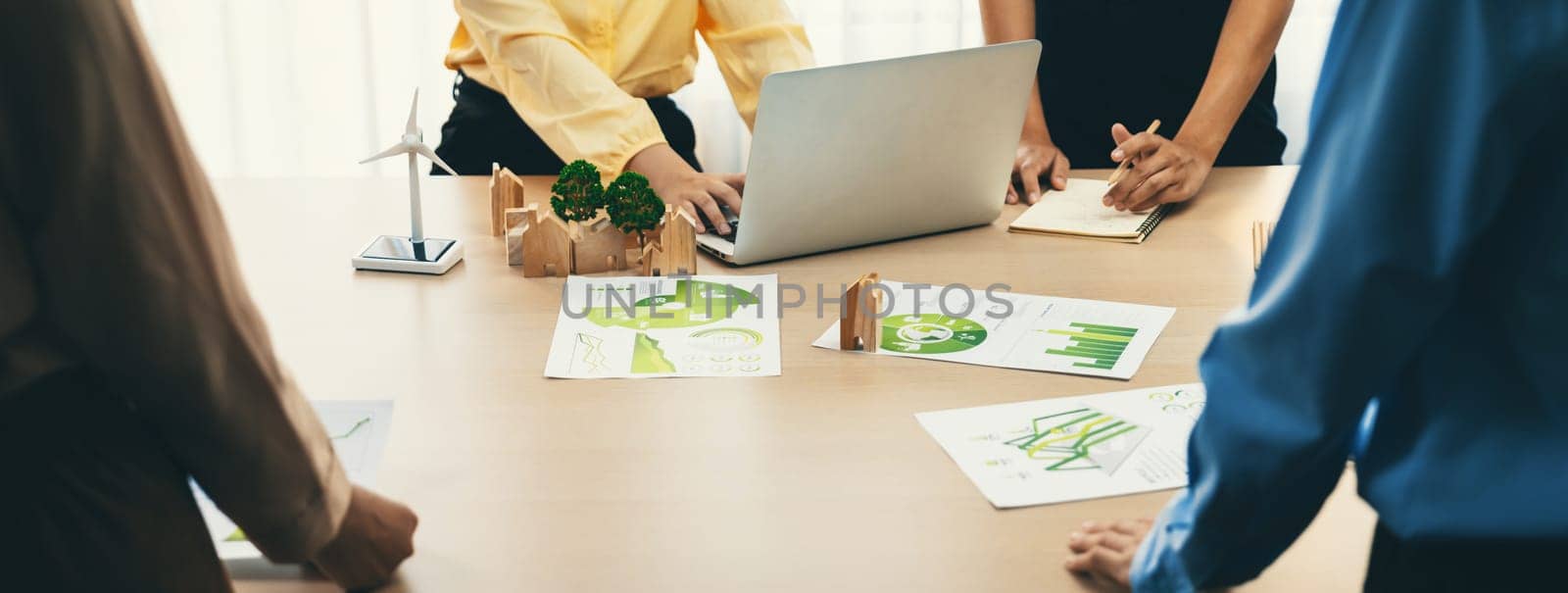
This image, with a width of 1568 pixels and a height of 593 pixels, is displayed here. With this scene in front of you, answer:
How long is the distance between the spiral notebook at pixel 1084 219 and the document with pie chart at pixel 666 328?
40cm

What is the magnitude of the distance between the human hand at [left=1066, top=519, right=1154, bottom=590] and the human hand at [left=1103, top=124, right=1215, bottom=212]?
88 centimetres

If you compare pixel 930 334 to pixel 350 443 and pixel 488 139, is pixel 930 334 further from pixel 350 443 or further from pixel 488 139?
pixel 488 139

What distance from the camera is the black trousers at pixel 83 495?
66cm

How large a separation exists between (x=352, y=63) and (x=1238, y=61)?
2161 mm

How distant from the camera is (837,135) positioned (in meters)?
1.46

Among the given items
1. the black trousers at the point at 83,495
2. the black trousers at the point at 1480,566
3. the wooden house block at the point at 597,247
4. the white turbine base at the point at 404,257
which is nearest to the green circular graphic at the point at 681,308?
the wooden house block at the point at 597,247

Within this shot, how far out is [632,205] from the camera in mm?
1483

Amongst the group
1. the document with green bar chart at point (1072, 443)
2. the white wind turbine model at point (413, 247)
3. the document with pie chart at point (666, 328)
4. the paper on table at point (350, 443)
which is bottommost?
the paper on table at point (350, 443)

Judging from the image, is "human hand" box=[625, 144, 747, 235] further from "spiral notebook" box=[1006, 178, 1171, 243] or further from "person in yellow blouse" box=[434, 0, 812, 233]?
"spiral notebook" box=[1006, 178, 1171, 243]

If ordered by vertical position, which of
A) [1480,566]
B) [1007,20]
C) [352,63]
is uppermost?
[1007,20]

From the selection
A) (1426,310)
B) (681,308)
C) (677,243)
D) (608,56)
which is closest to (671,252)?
(677,243)

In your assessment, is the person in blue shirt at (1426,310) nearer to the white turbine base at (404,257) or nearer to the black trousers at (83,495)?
the black trousers at (83,495)

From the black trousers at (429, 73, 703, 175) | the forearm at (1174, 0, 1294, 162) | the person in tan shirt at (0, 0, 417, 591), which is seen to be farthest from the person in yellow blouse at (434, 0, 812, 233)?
the person in tan shirt at (0, 0, 417, 591)

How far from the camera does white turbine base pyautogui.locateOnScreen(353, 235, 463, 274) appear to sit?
149 cm
